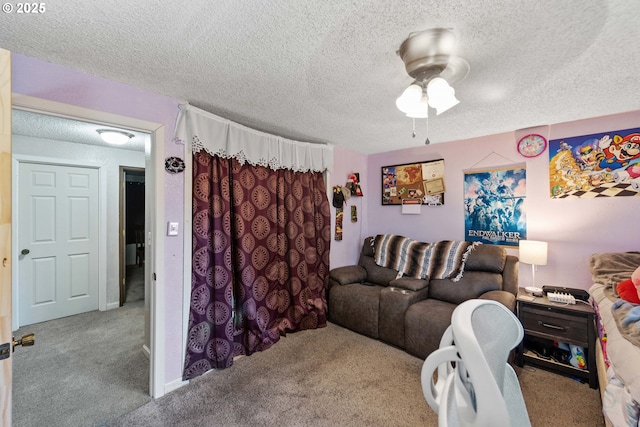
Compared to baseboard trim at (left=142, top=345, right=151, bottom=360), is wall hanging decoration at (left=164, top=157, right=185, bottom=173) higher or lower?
higher

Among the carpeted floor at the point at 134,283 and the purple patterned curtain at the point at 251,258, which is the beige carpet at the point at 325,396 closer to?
the purple patterned curtain at the point at 251,258

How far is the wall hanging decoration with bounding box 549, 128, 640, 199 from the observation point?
226 centimetres

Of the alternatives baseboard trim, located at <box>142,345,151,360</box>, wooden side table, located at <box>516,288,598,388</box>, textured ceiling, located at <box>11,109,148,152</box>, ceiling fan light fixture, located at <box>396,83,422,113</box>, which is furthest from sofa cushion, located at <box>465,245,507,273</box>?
textured ceiling, located at <box>11,109,148,152</box>

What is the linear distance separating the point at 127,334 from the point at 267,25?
133 inches

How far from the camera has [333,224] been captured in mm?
3572

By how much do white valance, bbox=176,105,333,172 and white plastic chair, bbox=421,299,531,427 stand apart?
2.23 m

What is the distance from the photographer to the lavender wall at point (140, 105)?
1.55 metres

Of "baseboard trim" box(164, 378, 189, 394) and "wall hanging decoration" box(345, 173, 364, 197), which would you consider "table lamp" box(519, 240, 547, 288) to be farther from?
"baseboard trim" box(164, 378, 189, 394)

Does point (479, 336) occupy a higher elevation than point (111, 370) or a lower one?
higher

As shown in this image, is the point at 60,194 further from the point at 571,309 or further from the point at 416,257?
the point at 571,309

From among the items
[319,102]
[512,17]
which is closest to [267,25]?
[319,102]

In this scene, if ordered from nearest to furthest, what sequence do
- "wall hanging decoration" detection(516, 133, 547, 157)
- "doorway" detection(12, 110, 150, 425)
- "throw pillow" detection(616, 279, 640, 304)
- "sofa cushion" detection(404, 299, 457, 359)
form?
"throw pillow" detection(616, 279, 640, 304)
"doorway" detection(12, 110, 150, 425)
"sofa cushion" detection(404, 299, 457, 359)
"wall hanging decoration" detection(516, 133, 547, 157)

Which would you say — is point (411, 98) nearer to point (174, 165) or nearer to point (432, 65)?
point (432, 65)

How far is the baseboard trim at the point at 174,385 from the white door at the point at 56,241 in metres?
2.48
